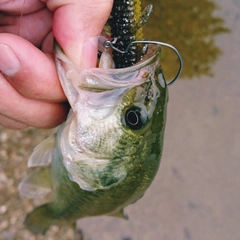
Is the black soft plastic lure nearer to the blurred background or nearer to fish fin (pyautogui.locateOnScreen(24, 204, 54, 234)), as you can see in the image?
fish fin (pyautogui.locateOnScreen(24, 204, 54, 234))

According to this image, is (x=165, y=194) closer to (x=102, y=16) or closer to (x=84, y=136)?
(x=84, y=136)

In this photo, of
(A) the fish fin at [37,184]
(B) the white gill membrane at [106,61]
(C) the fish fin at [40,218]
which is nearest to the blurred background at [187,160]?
(C) the fish fin at [40,218]

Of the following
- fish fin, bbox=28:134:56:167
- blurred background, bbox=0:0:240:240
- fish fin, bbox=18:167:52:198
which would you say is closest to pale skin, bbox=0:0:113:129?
fish fin, bbox=28:134:56:167

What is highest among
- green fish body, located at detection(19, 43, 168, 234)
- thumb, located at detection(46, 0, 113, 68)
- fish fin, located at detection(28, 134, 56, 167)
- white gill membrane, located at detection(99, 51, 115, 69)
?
thumb, located at detection(46, 0, 113, 68)

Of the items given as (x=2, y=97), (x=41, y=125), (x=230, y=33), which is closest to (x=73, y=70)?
(x=2, y=97)

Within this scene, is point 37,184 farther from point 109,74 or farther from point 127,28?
point 127,28

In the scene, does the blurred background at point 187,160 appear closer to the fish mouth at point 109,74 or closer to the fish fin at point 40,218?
the fish fin at point 40,218

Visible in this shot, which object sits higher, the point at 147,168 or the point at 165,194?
the point at 147,168
